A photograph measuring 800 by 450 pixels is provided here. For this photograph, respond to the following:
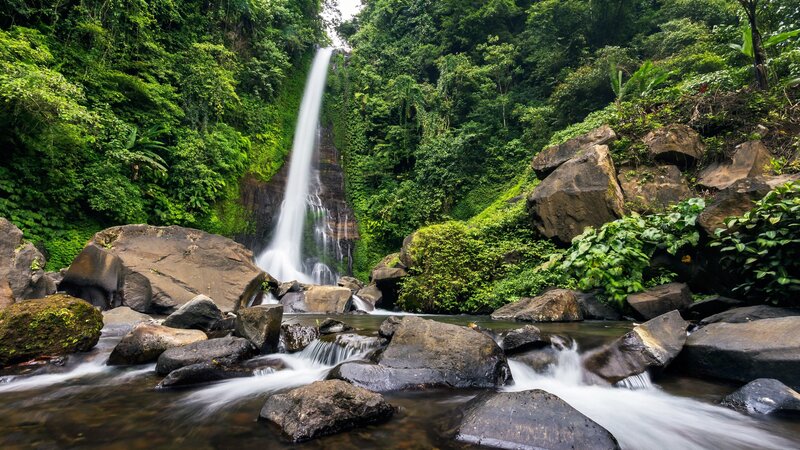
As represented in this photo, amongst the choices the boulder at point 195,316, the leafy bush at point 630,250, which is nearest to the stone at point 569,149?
the leafy bush at point 630,250

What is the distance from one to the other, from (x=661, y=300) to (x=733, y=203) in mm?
1931

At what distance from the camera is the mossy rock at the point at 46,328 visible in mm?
4785

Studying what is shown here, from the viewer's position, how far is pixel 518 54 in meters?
20.8

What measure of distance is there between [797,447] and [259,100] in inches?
800

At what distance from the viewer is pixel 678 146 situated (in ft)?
32.6

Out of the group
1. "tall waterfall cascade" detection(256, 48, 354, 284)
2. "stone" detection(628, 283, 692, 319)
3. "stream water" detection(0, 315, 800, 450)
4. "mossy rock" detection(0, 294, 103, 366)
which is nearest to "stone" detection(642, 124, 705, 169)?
"stone" detection(628, 283, 692, 319)

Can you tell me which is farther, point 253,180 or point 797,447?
point 253,180

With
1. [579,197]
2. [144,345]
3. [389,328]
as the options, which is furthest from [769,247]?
[144,345]

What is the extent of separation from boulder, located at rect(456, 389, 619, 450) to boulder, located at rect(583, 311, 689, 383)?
180cm

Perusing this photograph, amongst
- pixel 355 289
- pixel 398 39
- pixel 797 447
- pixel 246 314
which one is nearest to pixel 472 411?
pixel 797 447

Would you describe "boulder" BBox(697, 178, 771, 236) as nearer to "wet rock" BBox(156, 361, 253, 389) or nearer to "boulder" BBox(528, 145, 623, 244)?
"boulder" BBox(528, 145, 623, 244)

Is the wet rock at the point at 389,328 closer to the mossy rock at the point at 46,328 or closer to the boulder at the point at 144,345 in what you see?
the boulder at the point at 144,345

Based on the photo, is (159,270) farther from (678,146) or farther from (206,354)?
(678,146)

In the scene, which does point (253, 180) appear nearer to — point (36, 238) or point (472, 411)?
point (36, 238)
